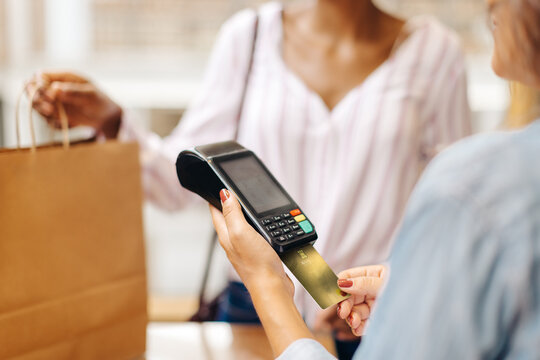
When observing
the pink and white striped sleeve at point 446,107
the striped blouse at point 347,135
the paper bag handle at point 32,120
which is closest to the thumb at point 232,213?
the paper bag handle at point 32,120

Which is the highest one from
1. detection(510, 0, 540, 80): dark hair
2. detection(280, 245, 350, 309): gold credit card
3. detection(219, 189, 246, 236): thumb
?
detection(510, 0, 540, 80): dark hair

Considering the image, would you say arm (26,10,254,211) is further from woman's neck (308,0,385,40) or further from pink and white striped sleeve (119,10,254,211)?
woman's neck (308,0,385,40)

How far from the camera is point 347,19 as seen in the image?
113cm

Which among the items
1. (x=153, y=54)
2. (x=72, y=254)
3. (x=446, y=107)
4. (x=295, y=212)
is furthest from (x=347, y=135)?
(x=153, y=54)

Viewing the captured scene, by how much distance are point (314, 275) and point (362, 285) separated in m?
0.06

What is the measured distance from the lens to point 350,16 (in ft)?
3.70

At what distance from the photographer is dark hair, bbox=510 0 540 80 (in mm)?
389

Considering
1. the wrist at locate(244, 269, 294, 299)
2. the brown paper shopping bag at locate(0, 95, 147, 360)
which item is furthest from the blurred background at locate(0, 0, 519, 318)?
the wrist at locate(244, 269, 294, 299)

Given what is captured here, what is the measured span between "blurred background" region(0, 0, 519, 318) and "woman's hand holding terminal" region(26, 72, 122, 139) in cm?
160

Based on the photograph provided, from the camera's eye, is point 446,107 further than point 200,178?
Yes

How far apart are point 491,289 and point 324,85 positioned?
2.54 ft

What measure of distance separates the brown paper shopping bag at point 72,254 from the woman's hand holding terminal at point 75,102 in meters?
0.14

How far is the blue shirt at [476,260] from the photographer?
0.35 metres

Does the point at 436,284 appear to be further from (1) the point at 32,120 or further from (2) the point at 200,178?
(1) the point at 32,120
